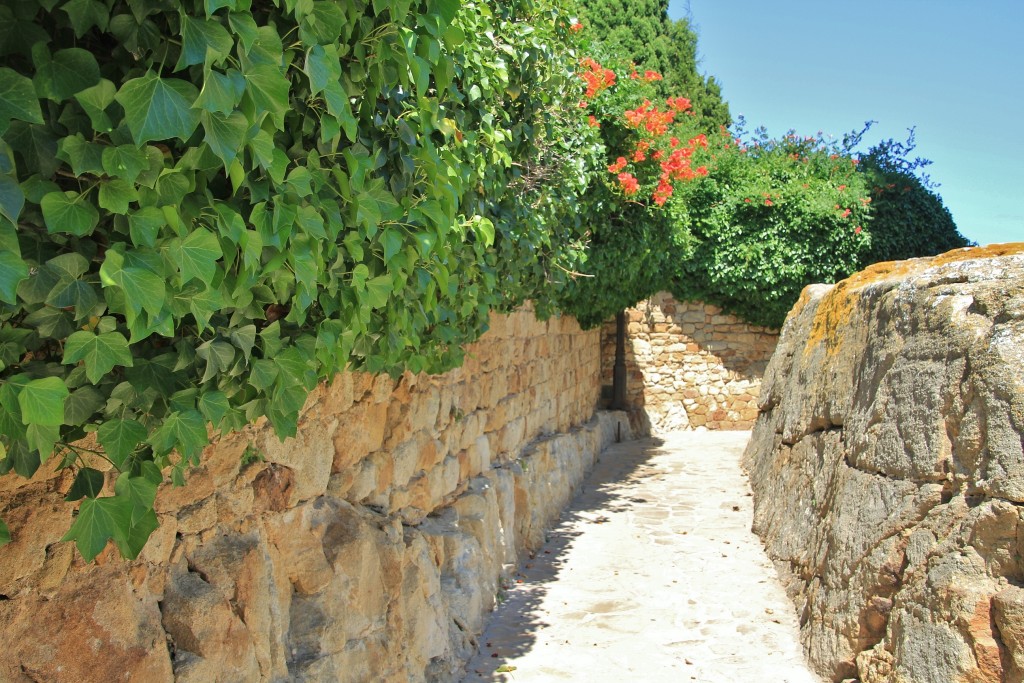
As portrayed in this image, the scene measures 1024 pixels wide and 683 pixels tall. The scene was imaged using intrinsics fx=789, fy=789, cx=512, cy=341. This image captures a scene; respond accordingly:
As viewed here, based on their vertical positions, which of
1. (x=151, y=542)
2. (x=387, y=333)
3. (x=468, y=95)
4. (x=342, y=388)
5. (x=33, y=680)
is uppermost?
(x=468, y=95)

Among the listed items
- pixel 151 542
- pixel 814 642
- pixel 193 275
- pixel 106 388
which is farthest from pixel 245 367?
pixel 814 642

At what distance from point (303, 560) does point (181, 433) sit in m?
1.33

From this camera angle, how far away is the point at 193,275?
1.41 metres

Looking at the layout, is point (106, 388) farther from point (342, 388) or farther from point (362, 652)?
point (362, 652)

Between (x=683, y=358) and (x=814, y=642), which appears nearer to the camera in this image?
(x=814, y=642)

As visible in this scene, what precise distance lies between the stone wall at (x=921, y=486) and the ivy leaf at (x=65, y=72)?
329 centimetres

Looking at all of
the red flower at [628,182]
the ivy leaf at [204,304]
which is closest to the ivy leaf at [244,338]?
the ivy leaf at [204,304]

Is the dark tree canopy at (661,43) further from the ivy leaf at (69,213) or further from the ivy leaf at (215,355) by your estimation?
the ivy leaf at (69,213)

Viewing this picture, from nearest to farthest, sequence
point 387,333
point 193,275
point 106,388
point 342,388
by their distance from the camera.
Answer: point 193,275 < point 106,388 < point 387,333 < point 342,388

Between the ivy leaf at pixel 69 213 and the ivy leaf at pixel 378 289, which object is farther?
the ivy leaf at pixel 378 289

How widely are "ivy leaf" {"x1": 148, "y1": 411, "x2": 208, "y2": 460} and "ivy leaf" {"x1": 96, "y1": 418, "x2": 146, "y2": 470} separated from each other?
0.24 ft

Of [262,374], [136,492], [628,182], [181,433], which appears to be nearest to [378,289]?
[262,374]

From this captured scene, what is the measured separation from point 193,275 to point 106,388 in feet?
1.43

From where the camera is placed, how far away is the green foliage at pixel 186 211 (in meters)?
1.27
